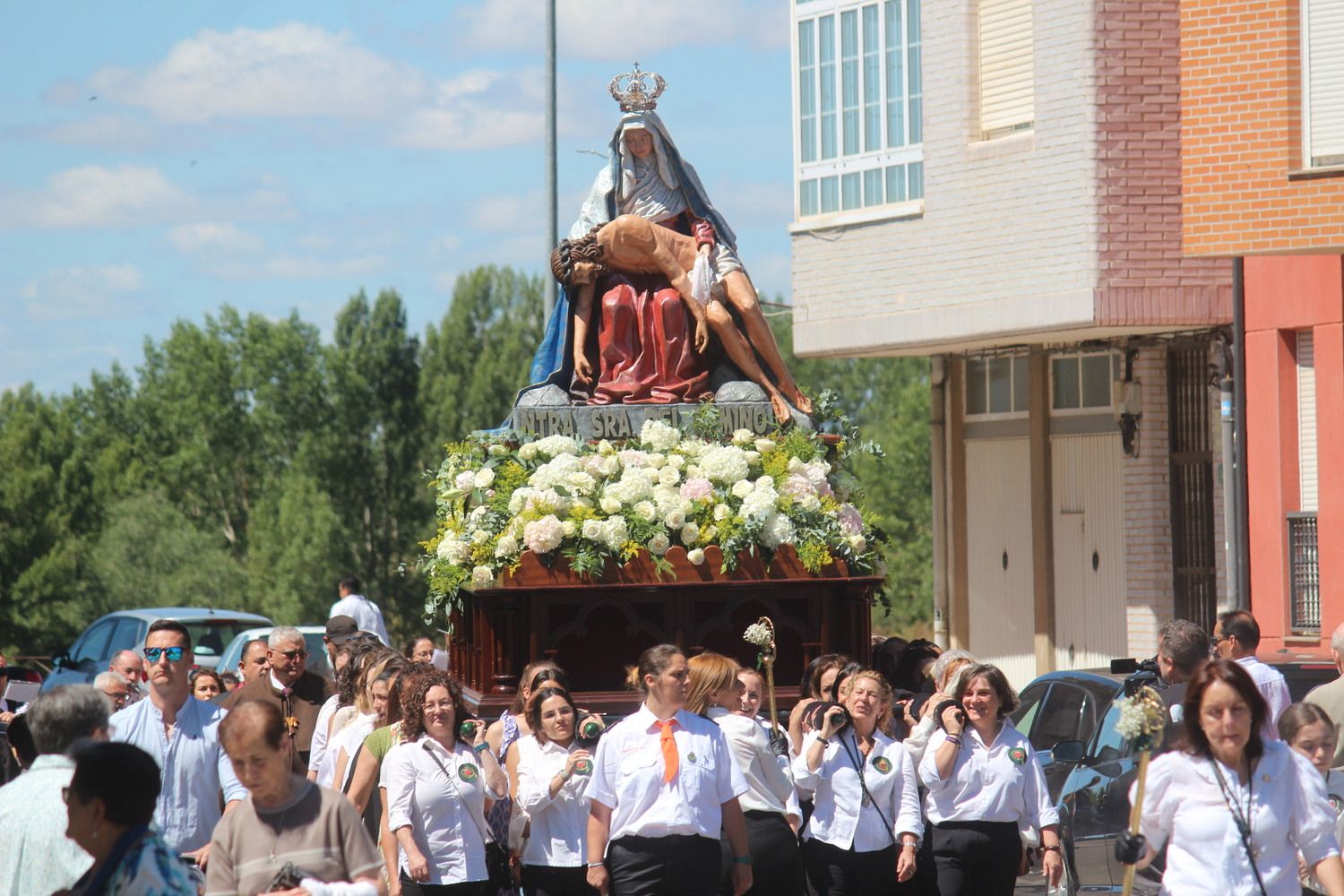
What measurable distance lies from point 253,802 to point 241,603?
5743cm

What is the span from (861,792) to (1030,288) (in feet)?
39.9

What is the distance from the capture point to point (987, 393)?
24.6 m

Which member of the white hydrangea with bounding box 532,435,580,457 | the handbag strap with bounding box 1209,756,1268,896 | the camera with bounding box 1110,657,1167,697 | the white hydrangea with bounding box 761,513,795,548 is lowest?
the handbag strap with bounding box 1209,756,1268,896

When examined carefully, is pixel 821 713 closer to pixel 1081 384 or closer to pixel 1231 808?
pixel 1231 808

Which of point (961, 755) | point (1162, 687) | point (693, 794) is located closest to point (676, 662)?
point (693, 794)

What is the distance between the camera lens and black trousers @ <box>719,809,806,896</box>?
9.09 meters

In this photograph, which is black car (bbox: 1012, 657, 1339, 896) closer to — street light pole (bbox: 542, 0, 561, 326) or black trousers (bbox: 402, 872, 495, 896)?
black trousers (bbox: 402, 872, 495, 896)

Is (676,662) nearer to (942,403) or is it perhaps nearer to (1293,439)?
(1293,439)

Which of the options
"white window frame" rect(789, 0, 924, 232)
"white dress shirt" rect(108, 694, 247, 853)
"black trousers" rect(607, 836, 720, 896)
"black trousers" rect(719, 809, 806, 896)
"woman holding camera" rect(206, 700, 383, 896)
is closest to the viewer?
"woman holding camera" rect(206, 700, 383, 896)

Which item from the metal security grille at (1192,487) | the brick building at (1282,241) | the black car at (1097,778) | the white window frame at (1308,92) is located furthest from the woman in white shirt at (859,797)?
the metal security grille at (1192,487)

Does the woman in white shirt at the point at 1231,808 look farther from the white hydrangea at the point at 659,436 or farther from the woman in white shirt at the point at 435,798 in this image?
the white hydrangea at the point at 659,436

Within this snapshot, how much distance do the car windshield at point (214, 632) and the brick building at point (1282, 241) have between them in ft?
32.7

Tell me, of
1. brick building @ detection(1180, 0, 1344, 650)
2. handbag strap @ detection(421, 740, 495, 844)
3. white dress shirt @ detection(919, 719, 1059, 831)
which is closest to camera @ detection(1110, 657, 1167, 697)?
white dress shirt @ detection(919, 719, 1059, 831)

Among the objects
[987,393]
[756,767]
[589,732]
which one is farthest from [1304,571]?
[589,732]
